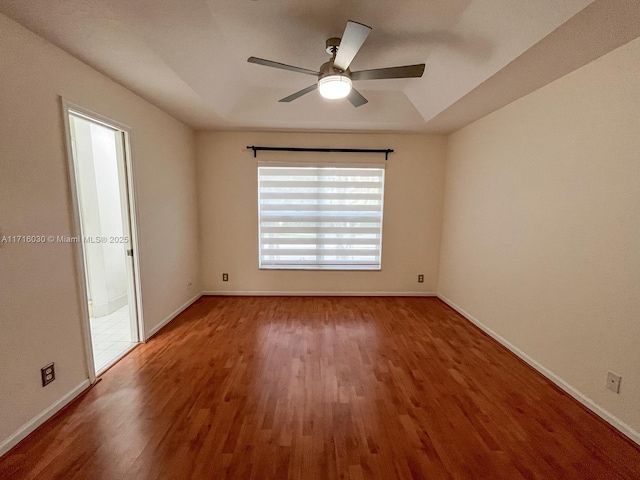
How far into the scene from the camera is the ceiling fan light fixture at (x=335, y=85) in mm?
1906

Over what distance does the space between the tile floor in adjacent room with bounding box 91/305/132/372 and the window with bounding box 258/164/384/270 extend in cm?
184

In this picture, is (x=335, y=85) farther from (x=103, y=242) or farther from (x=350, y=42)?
(x=103, y=242)

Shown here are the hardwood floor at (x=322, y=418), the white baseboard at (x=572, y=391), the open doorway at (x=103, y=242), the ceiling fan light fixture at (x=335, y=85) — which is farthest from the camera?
the open doorway at (x=103, y=242)

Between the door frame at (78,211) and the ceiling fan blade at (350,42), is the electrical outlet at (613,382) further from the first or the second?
the door frame at (78,211)

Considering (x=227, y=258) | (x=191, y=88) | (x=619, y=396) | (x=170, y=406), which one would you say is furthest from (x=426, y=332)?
(x=191, y=88)

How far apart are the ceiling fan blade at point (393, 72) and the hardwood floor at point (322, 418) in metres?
2.37

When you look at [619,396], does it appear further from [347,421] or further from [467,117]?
[467,117]

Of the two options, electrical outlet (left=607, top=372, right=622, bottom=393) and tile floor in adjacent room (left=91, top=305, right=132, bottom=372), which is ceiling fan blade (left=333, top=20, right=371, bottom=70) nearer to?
electrical outlet (left=607, top=372, right=622, bottom=393)

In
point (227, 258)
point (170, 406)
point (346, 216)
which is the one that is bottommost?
point (170, 406)

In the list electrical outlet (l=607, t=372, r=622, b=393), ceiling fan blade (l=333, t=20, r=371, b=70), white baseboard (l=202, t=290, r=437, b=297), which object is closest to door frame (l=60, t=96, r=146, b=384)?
white baseboard (l=202, t=290, r=437, b=297)

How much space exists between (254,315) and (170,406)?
5.09 feet

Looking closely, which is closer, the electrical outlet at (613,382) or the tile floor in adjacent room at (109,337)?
the electrical outlet at (613,382)

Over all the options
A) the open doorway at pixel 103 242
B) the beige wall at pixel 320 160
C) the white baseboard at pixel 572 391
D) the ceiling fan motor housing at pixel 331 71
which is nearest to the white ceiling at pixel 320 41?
the ceiling fan motor housing at pixel 331 71

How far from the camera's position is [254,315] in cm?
331
